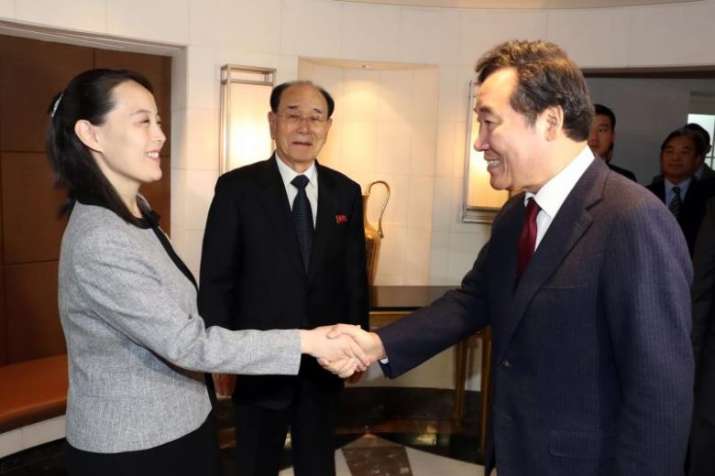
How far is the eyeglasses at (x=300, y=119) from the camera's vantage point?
2312mm

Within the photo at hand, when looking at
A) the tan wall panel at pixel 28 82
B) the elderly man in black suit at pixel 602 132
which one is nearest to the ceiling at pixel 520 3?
the elderly man in black suit at pixel 602 132

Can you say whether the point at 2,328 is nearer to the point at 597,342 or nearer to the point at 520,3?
the point at 597,342

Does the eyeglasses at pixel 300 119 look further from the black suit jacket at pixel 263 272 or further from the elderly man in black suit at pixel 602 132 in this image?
the elderly man in black suit at pixel 602 132

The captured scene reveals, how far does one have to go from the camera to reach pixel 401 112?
427cm

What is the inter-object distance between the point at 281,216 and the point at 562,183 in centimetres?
110

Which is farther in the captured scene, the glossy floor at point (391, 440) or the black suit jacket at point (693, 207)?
the black suit jacket at point (693, 207)

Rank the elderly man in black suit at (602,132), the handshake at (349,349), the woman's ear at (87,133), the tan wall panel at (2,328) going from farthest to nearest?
the elderly man in black suit at (602,132) < the tan wall panel at (2,328) < the handshake at (349,349) < the woman's ear at (87,133)

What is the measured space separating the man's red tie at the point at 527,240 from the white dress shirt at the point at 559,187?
2 cm

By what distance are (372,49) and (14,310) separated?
2.56 meters

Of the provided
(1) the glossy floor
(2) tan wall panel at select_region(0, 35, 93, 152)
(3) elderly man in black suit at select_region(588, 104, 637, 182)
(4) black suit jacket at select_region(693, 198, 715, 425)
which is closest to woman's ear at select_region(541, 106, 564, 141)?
(4) black suit jacket at select_region(693, 198, 715, 425)

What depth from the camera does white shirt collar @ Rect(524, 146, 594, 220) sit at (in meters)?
1.36

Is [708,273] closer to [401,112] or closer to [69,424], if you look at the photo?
[69,424]

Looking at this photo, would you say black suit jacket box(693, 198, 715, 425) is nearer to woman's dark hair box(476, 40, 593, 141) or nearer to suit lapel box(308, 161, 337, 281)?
woman's dark hair box(476, 40, 593, 141)

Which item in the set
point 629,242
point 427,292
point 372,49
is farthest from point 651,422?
point 372,49
